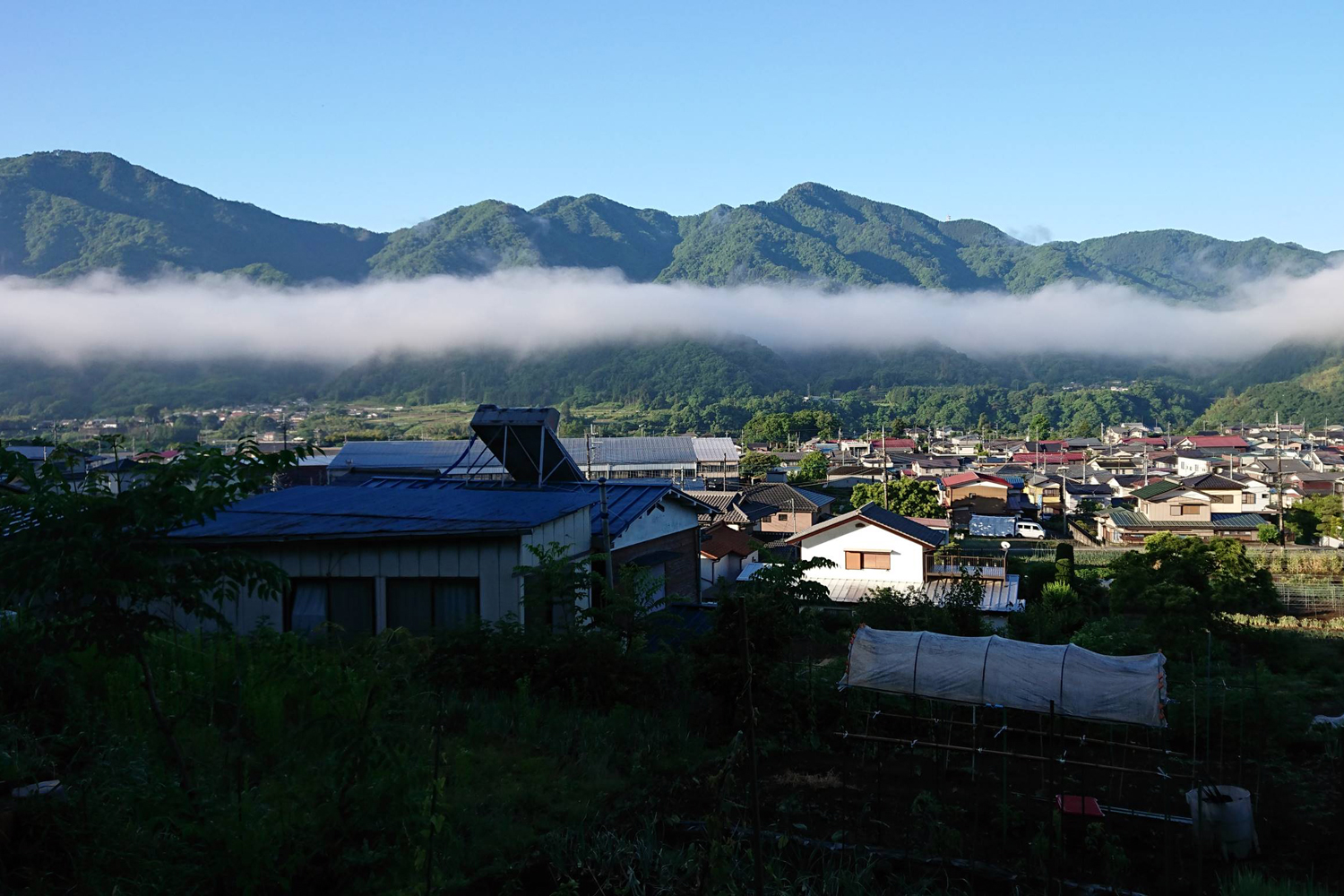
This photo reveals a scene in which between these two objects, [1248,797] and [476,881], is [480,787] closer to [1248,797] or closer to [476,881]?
[476,881]

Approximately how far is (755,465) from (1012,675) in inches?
2553

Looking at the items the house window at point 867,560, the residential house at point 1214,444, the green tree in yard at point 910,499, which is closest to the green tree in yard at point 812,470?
the green tree in yard at point 910,499

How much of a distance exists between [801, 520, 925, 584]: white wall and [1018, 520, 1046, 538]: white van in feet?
70.2

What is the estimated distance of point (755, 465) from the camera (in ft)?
240

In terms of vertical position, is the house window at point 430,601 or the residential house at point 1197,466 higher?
the house window at point 430,601

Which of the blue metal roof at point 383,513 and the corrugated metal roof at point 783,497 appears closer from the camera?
the blue metal roof at point 383,513

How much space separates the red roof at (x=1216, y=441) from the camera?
103m

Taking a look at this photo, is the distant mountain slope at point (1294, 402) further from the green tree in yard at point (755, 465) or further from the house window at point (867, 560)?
the house window at point (867, 560)

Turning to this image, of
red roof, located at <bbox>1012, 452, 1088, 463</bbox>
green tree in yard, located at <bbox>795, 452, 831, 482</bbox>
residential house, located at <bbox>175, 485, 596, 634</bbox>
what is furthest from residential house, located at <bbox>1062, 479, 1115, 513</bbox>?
residential house, located at <bbox>175, 485, 596, 634</bbox>

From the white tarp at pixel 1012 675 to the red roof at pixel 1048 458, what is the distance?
80.0 metres

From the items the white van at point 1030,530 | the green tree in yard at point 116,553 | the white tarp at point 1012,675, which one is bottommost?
the white van at point 1030,530

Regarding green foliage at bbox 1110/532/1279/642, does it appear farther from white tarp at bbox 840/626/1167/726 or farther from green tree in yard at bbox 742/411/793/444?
green tree in yard at bbox 742/411/793/444

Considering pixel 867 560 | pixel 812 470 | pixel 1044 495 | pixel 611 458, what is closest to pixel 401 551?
pixel 867 560

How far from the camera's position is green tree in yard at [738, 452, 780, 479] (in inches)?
2803
